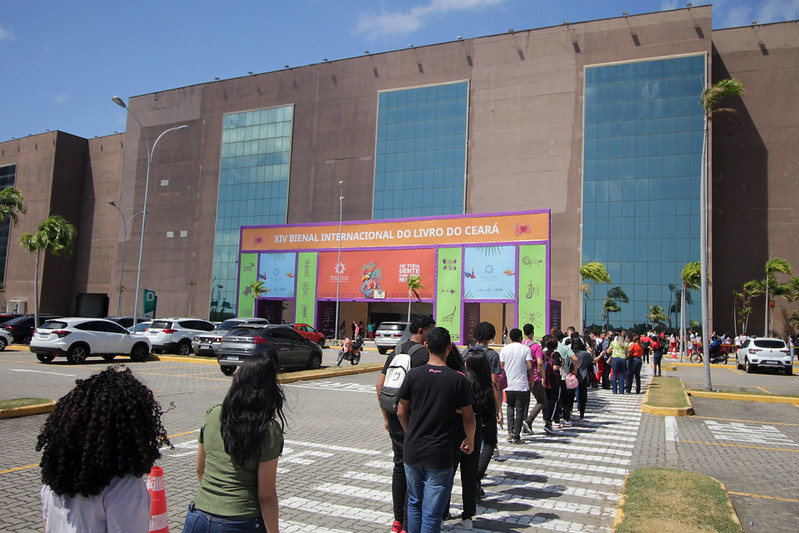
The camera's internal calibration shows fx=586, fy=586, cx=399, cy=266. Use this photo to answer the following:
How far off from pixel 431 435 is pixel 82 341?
20.5 metres

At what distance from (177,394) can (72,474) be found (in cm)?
1264

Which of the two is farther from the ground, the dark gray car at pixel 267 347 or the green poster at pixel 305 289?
the green poster at pixel 305 289

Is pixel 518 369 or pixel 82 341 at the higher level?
pixel 518 369

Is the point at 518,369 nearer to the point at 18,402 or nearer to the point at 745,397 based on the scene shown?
the point at 18,402

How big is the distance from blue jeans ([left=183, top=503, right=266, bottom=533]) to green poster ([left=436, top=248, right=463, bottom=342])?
3918 cm

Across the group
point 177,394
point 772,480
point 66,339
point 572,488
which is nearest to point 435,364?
point 572,488

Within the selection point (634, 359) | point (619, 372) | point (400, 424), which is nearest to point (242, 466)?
point (400, 424)

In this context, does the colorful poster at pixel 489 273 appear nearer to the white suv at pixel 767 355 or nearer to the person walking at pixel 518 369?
the white suv at pixel 767 355

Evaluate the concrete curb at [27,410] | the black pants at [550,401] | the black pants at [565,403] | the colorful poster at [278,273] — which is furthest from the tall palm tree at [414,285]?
the concrete curb at [27,410]

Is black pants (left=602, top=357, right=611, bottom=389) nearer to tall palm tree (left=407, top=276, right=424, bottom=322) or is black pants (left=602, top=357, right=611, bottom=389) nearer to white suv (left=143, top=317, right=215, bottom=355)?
white suv (left=143, top=317, right=215, bottom=355)

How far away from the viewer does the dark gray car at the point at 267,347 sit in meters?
18.9

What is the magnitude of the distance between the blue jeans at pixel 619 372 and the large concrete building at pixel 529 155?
70.7ft

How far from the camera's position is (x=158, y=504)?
435 centimetres

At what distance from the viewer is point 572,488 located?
742 centimetres
